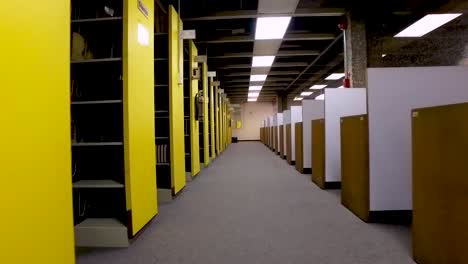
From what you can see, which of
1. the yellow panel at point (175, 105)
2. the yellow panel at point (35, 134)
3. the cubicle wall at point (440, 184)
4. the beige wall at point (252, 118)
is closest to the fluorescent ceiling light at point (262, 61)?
the yellow panel at point (175, 105)

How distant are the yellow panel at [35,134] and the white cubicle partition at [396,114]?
218cm

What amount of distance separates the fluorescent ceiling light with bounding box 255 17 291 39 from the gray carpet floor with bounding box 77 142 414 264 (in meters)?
3.51

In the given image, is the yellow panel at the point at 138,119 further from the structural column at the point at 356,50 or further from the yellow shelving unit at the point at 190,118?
the structural column at the point at 356,50

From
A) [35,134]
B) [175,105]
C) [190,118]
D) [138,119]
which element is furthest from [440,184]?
[190,118]

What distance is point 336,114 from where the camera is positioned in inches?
157

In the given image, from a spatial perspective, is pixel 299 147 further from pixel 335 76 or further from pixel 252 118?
pixel 252 118

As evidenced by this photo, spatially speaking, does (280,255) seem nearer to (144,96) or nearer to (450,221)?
(450,221)

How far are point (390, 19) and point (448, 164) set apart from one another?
17.6 ft

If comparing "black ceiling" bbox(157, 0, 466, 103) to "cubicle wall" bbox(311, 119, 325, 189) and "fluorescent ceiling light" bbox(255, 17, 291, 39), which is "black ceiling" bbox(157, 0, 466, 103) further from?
"cubicle wall" bbox(311, 119, 325, 189)

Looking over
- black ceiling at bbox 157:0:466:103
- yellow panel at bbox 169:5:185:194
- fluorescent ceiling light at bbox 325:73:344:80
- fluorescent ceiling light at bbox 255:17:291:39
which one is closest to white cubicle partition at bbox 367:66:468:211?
yellow panel at bbox 169:5:185:194

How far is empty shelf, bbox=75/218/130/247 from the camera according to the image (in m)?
2.26

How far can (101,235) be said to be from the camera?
7.52ft

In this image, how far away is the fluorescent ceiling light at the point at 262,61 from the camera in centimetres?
897

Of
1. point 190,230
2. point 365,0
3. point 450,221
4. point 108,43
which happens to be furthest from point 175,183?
point 365,0
